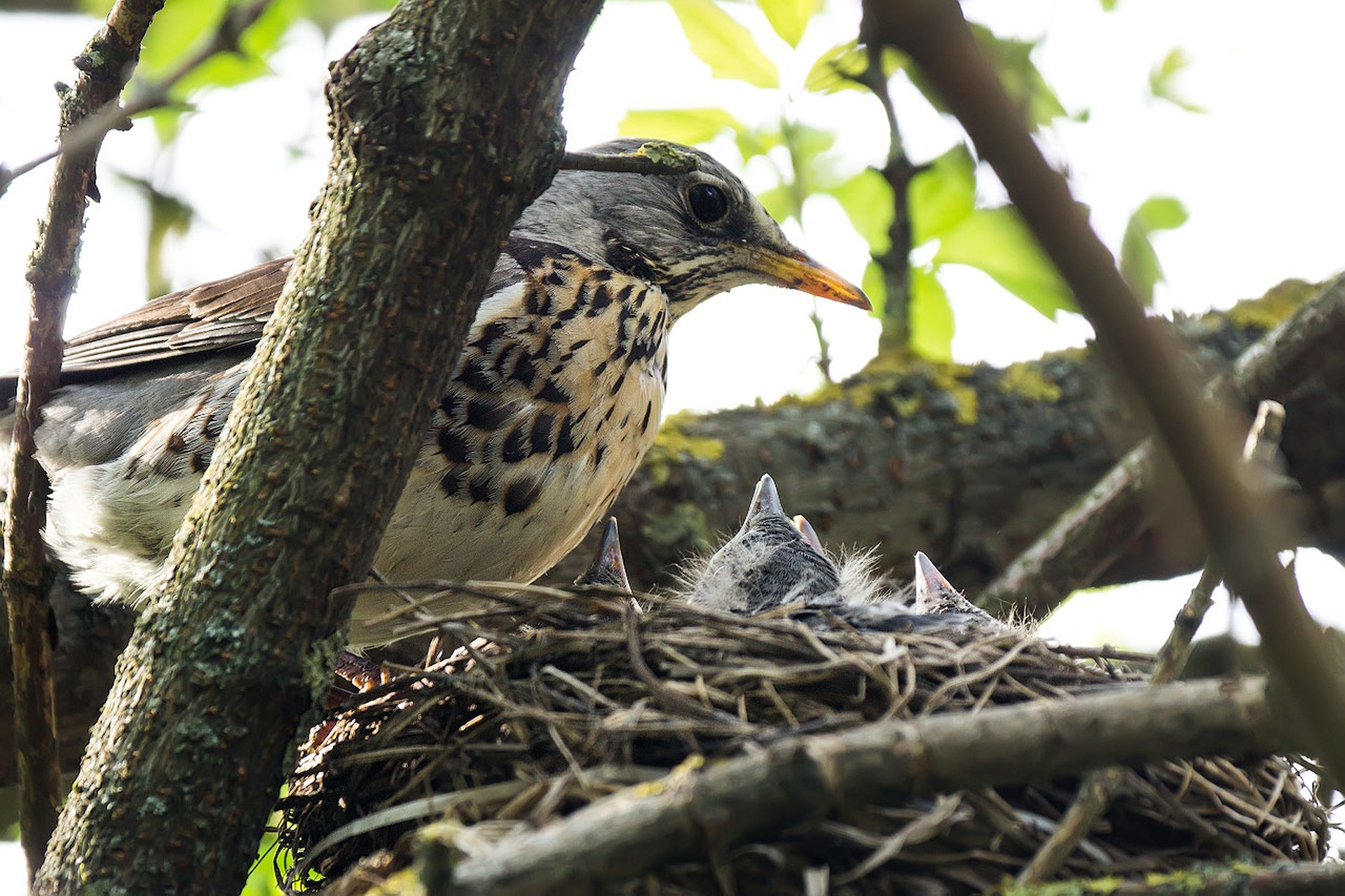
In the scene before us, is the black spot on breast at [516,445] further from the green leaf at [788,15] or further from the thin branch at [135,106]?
the green leaf at [788,15]

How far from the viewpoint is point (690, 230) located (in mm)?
3891

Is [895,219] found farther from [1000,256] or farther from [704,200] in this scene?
[704,200]

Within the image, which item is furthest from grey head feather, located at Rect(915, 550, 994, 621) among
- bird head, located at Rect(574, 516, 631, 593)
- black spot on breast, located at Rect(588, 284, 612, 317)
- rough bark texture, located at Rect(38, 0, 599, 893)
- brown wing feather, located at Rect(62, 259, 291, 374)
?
brown wing feather, located at Rect(62, 259, 291, 374)

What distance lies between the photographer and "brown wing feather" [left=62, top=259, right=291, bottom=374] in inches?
132

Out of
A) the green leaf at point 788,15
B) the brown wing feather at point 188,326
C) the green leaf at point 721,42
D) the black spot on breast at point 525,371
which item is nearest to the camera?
the black spot on breast at point 525,371

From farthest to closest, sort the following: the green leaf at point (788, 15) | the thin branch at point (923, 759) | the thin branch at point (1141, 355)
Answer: the green leaf at point (788, 15) < the thin branch at point (923, 759) < the thin branch at point (1141, 355)

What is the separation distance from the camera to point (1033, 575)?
3.87 m

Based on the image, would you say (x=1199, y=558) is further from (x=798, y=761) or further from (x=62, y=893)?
(x=62, y=893)

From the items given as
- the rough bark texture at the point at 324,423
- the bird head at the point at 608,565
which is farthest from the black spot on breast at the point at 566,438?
the rough bark texture at the point at 324,423

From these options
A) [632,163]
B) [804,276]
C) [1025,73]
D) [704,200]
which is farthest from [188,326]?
[1025,73]

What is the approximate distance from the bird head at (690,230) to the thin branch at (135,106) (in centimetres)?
152

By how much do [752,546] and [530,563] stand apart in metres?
0.60

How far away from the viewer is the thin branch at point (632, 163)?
237cm

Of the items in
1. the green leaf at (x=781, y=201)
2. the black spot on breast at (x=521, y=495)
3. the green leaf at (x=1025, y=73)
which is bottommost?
the black spot on breast at (x=521, y=495)
